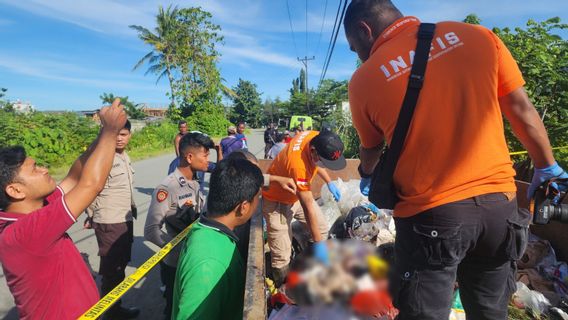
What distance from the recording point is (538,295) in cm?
272

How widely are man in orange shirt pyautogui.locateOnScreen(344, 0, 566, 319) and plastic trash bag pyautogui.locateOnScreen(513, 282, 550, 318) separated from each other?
1733 mm

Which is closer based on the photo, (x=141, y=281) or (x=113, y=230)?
(x=113, y=230)

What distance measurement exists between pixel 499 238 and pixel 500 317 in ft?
1.42

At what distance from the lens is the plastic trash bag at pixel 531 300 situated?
105 inches

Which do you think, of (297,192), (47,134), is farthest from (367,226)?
(47,134)

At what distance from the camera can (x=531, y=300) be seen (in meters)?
2.72

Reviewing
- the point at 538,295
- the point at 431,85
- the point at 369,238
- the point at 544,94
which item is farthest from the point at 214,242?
Result: the point at 544,94

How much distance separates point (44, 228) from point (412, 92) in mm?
1643

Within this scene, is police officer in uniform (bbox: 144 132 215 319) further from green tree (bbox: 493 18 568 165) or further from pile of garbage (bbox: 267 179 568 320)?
green tree (bbox: 493 18 568 165)

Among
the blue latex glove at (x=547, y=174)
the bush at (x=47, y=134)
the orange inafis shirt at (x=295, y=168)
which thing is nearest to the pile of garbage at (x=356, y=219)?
the orange inafis shirt at (x=295, y=168)

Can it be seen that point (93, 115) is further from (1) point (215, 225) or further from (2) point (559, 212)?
(2) point (559, 212)

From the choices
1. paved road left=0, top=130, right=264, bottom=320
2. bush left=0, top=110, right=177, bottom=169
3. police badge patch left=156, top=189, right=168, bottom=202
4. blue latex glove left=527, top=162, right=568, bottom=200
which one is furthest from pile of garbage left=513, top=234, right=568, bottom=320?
bush left=0, top=110, right=177, bottom=169

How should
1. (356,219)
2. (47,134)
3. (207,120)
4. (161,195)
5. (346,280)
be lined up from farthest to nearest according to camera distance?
(207,120) → (47,134) → (356,219) → (161,195) → (346,280)

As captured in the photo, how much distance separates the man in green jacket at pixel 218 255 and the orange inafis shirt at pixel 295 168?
1.28 meters
